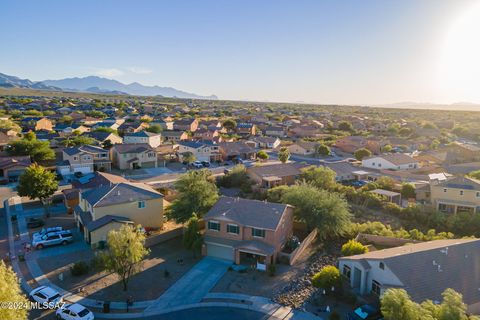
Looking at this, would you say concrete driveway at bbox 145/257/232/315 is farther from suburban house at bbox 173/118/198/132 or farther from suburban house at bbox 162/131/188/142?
suburban house at bbox 173/118/198/132

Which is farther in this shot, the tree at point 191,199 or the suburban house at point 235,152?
the suburban house at point 235,152

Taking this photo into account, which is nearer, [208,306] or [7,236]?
[208,306]

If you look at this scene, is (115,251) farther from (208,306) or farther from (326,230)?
(326,230)

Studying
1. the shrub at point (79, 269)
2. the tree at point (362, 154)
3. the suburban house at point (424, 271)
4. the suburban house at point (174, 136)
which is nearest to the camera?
the suburban house at point (424, 271)

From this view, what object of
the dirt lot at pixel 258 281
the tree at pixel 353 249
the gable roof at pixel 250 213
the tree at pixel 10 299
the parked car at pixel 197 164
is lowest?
the dirt lot at pixel 258 281

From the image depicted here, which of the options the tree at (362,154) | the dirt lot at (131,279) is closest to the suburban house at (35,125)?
the dirt lot at (131,279)

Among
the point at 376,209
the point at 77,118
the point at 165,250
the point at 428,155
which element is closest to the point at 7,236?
the point at 165,250

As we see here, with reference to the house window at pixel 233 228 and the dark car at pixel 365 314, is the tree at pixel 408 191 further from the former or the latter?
the dark car at pixel 365 314
